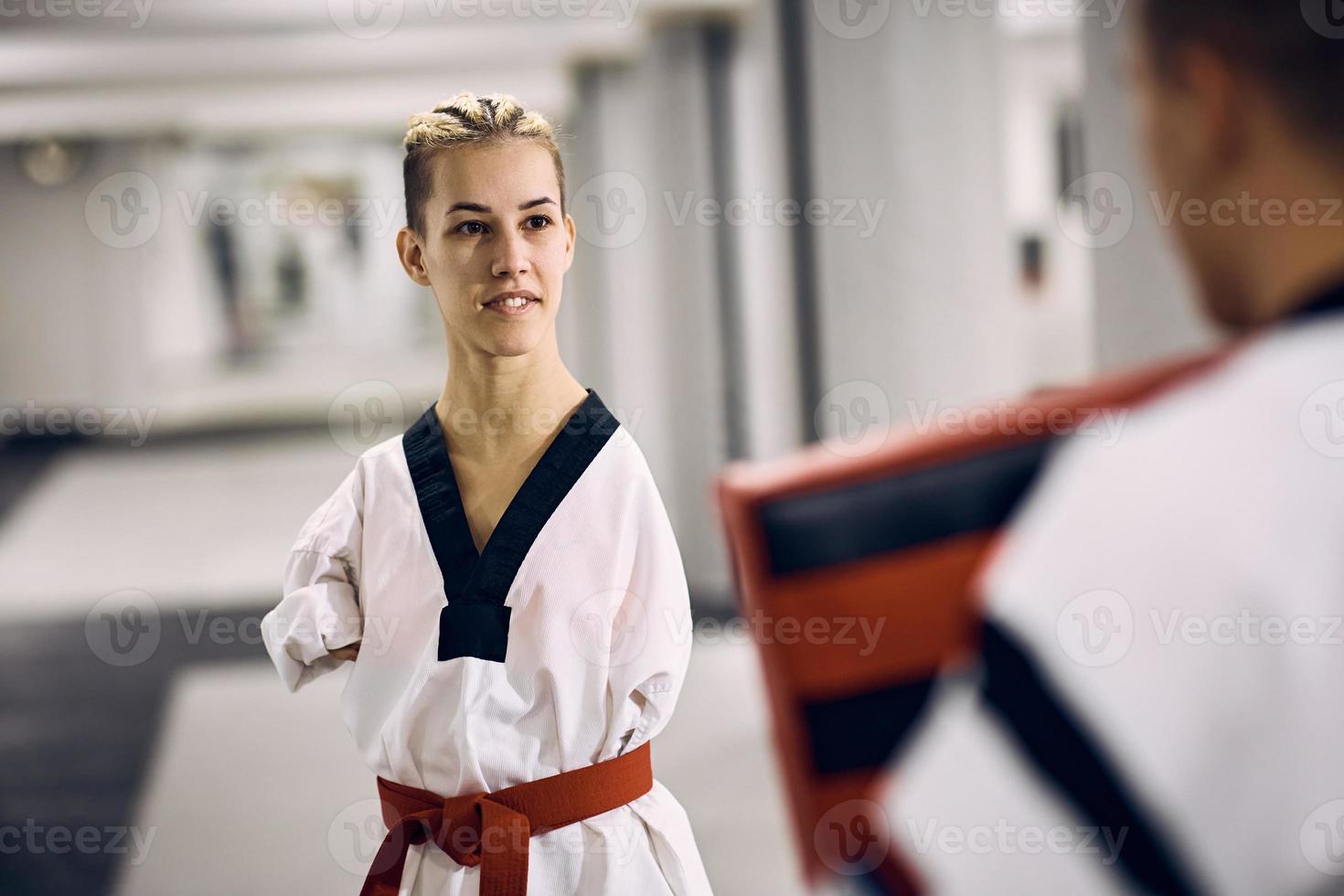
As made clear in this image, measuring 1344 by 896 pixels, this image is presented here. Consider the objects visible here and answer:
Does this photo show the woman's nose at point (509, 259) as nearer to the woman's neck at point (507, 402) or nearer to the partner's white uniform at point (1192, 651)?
the woman's neck at point (507, 402)

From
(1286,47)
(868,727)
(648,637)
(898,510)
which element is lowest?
(648,637)

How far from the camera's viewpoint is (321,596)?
1.08 metres

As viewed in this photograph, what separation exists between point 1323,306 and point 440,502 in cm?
77

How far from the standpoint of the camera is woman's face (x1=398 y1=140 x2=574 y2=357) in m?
1.02

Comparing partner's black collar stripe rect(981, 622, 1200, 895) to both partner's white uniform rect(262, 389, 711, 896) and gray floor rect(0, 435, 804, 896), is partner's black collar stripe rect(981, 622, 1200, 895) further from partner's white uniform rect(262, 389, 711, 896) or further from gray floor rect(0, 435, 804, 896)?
gray floor rect(0, 435, 804, 896)

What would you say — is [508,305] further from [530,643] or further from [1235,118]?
[1235,118]

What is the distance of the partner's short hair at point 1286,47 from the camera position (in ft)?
1.64

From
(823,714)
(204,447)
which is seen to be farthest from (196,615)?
(204,447)

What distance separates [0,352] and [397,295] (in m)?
4.34

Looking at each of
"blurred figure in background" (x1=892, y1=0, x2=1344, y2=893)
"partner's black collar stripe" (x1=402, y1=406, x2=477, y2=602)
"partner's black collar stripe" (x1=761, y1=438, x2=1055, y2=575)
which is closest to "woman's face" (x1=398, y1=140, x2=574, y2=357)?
"partner's black collar stripe" (x1=402, y1=406, x2=477, y2=602)

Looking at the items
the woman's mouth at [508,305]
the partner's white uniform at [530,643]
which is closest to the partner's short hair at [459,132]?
the woman's mouth at [508,305]

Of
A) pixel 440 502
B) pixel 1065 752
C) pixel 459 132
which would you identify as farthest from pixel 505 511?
pixel 1065 752

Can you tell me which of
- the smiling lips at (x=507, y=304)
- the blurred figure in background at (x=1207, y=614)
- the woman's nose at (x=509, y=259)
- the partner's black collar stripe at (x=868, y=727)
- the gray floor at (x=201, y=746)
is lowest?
the gray floor at (x=201, y=746)

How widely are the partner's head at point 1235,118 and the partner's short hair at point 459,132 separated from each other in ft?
2.04
